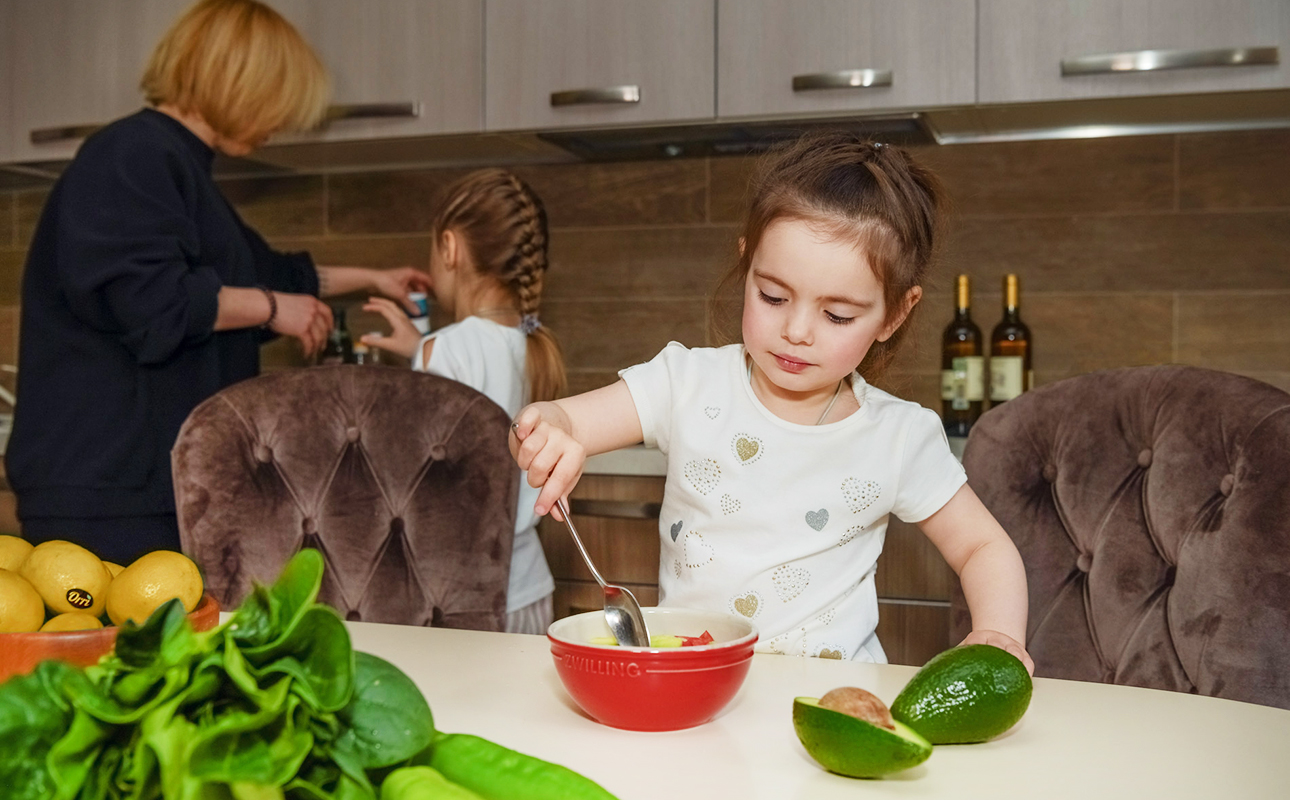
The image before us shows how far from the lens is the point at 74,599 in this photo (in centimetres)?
66

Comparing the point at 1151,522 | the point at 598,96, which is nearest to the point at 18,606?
the point at 1151,522

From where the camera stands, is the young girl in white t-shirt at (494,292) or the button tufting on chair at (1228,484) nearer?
the button tufting on chair at (1228,484)

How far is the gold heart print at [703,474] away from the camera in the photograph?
3.94ft

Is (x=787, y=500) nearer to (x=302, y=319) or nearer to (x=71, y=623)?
(x=71, y=623)

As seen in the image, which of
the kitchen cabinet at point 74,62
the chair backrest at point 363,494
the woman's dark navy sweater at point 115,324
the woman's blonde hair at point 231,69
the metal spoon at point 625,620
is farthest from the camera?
the kitchen cabinet at point 74,62

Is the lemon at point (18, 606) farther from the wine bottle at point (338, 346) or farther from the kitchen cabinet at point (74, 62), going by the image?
the kitchen cabinet at point (74, 62)

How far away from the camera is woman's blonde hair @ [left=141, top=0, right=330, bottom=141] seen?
74.0 inches

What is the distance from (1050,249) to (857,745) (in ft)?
6.01

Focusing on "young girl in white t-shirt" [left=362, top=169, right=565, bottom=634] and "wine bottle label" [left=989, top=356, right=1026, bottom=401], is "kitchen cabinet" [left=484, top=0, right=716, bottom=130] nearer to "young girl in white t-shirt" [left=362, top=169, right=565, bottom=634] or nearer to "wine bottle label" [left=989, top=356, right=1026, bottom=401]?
"young girl in white t-shirt" [left=362, top=169, right=565, bottom=634]

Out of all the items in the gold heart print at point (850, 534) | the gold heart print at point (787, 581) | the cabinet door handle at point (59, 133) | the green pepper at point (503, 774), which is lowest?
the gold heart print at point (787, 581)

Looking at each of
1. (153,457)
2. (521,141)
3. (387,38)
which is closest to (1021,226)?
(521,141)

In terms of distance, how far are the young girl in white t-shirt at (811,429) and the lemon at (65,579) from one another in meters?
0.40

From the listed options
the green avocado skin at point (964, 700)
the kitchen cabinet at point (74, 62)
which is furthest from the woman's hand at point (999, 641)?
the kitchen cabinet at point (74, 62)

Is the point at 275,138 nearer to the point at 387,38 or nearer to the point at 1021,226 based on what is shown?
the point at 387,38
